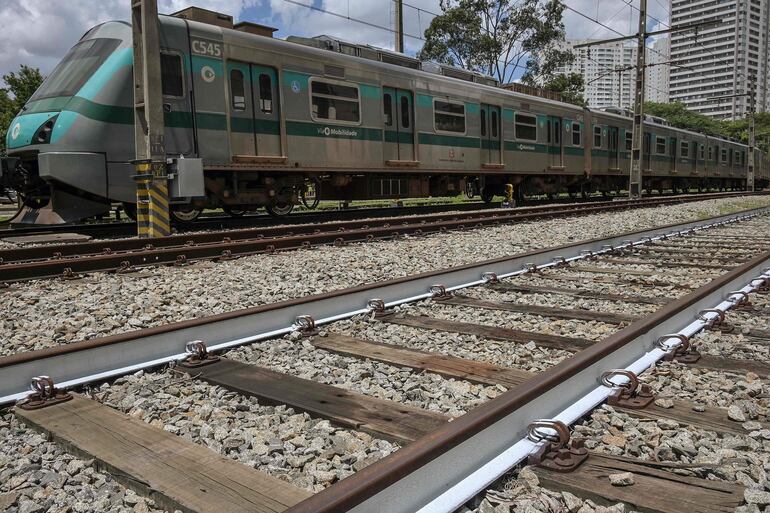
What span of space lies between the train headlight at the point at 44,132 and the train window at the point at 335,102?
449cm

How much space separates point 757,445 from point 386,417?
1.32 meters

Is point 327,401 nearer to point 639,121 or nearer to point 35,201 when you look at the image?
point 35,201

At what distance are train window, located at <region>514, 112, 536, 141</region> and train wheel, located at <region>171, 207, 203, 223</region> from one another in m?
9.95

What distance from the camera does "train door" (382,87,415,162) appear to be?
44.8ft

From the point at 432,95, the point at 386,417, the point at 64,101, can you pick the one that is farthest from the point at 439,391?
the point at 432,95

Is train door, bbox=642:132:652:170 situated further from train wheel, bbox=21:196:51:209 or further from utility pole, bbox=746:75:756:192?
train wheel, bbox=21:196:51:209

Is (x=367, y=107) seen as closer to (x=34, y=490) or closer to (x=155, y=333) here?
(x=155, y=333)

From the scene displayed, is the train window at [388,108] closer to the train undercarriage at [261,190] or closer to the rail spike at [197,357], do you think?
the train undercarriage at [261,190]

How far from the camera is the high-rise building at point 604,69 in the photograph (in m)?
40.6

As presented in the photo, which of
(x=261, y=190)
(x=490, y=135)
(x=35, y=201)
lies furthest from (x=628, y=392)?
(x=490, y=135)

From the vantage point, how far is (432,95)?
48.3 ft

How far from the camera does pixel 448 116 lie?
15297 mm

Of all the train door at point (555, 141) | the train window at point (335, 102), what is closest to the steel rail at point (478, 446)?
the train window at point (335, 102)

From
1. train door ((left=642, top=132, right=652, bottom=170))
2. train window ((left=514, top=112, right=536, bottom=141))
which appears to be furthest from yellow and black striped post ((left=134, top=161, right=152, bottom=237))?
train door ((left=642, top=132, right=652, bottom=170))
